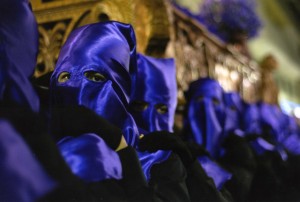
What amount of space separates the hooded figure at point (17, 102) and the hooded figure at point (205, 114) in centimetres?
87

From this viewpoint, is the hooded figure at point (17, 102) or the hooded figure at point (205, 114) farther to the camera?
the hooded figure at point (205, 114)

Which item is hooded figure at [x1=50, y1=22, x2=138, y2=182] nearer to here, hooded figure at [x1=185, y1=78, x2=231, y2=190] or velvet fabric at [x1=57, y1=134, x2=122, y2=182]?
velvet fabric at [x1=57, y1=134, x2=122, y2=182]

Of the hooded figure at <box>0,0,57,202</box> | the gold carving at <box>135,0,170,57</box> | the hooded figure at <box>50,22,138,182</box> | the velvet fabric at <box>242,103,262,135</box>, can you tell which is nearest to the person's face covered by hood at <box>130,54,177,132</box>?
the gold carving at <box>135,0,170,57</box>

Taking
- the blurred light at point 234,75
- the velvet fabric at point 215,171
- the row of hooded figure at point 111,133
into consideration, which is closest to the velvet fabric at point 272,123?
the blurred light at point 234,75

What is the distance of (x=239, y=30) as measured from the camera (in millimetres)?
2361

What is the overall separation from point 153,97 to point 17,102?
65cm

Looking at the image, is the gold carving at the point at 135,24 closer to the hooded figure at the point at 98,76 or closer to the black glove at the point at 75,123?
the hooded figure at the point at 98,76

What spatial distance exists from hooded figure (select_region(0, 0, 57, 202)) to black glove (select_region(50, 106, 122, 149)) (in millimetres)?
63

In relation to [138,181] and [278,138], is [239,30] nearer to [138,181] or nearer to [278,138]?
[278,138]

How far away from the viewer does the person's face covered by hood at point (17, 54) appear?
66 centimetres

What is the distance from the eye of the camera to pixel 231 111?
1758 mm

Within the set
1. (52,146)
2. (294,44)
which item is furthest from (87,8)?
(294,44)

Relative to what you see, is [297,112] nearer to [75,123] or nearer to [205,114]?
[205,114]

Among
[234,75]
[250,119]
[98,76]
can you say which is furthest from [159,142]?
[234,75]
